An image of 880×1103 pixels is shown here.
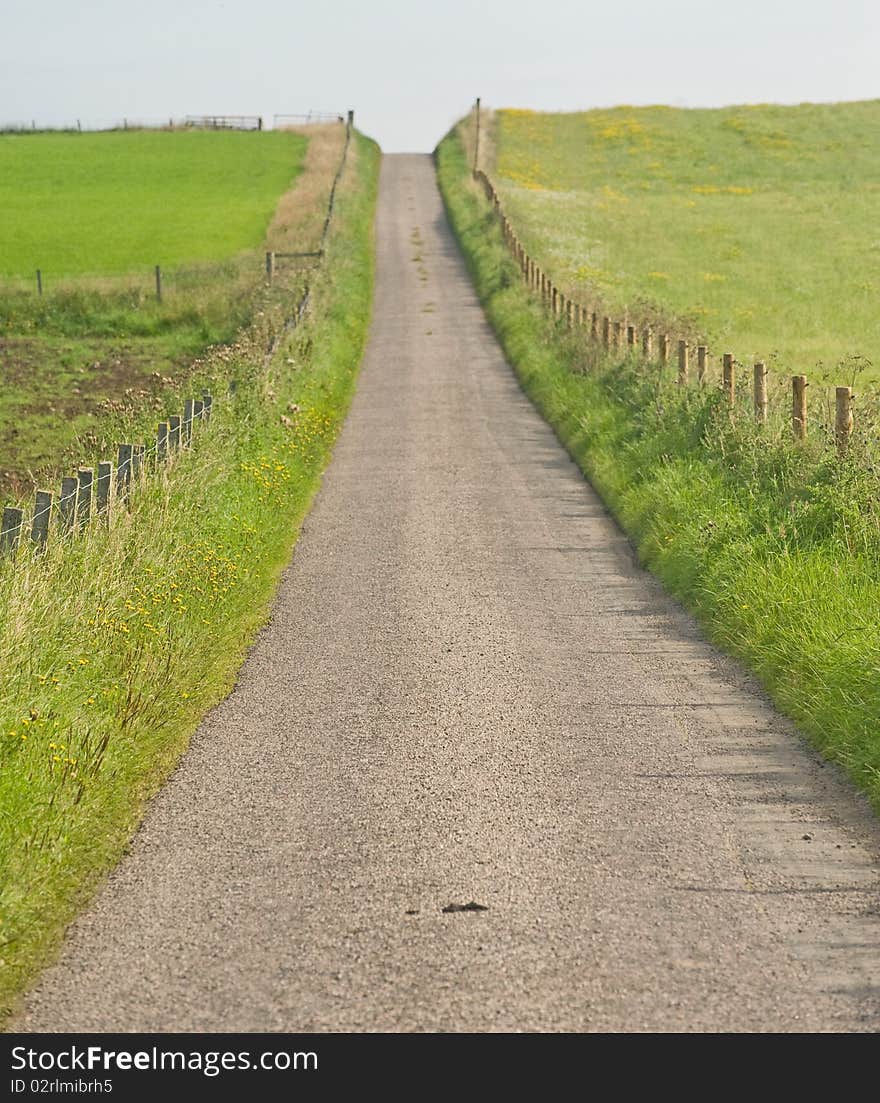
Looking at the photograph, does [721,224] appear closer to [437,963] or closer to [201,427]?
[201,427]

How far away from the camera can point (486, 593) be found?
13.4 m

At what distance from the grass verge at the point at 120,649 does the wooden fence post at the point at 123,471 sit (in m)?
0.18

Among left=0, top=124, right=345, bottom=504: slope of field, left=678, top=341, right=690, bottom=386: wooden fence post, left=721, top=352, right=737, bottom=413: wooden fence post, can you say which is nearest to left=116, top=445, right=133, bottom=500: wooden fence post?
left=0, top=124, right=345, bottom=504: slope of field

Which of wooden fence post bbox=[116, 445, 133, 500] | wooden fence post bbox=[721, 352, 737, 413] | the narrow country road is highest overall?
wooden fence post bbox=[721, 352, 737, 413]

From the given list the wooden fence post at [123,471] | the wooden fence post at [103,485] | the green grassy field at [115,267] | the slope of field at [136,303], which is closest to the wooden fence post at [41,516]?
the wooden fence post at [103,485]

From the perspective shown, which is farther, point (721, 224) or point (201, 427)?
point (721, 224)

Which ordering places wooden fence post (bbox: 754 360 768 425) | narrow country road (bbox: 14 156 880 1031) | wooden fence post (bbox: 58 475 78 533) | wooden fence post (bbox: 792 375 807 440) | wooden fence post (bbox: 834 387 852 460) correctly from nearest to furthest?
1. narrow country road (bbox: 14 156 880 1031)
2. wooden fence post (bbox: 58 475 78 533)
3. wooden fence post (bbox: 834 387 852 460)
4. wooden fence post (bbox: 792 375 807 440)
5. wooden fence post (bbox: 754 360 768 425)

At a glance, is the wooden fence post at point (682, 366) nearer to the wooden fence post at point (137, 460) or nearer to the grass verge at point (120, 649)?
the grass verge at point (120, 649)

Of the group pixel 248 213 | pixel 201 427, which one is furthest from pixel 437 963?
pixel 248 213

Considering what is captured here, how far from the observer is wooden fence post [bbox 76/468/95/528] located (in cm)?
1191
